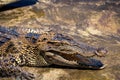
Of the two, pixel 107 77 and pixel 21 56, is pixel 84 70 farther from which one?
pixel 21 56

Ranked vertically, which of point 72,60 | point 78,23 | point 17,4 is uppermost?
point 17,4

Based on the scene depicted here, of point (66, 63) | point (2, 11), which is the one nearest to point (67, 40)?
point (66, 63)

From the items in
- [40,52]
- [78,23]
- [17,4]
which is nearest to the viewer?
[40,52]

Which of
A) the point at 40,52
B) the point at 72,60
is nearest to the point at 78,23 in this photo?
the point at 40,52

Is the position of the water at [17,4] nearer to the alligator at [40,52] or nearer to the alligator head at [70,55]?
the alligator at [40,52]

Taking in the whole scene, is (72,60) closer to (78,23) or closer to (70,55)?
(70,55)

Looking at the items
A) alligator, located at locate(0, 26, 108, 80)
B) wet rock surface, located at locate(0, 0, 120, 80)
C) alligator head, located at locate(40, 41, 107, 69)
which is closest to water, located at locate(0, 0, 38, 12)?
wet rock surface, located at locate(0, 0, 120, 80)

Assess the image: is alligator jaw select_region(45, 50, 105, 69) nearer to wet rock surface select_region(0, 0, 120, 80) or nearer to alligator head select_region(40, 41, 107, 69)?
alligator head select_region(40, 41, 107, 69)
